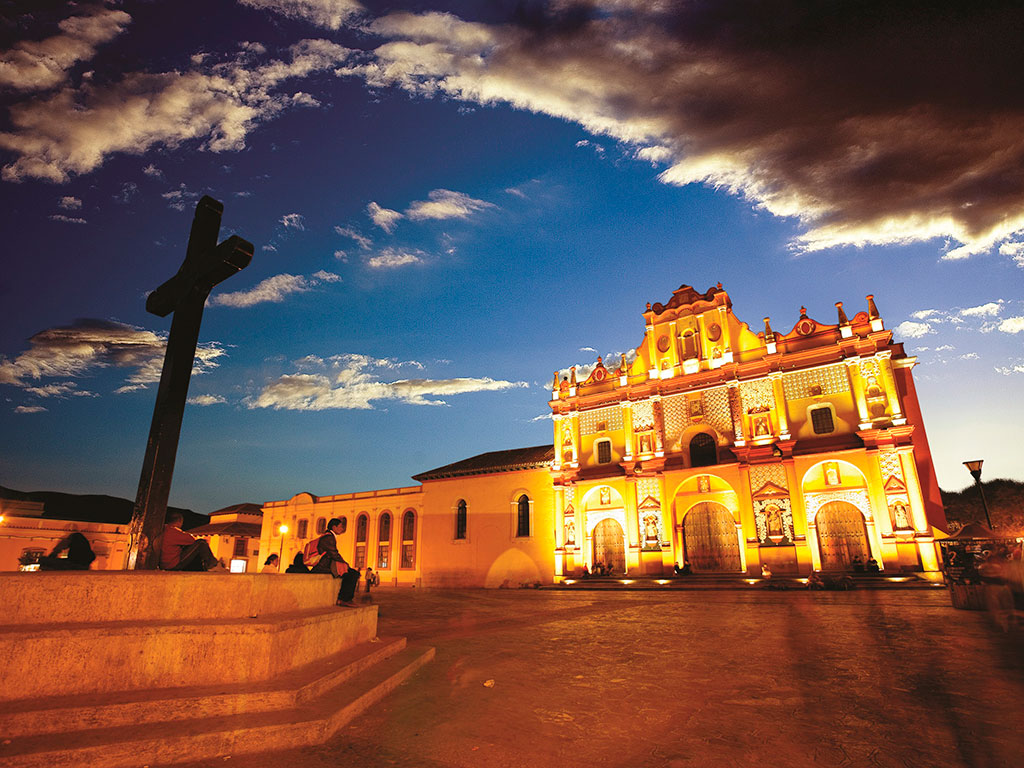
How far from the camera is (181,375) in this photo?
5539mm

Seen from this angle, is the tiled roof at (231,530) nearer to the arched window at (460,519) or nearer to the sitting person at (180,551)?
the arched window at (460,519)

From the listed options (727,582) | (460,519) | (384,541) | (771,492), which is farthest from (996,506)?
(384,541)

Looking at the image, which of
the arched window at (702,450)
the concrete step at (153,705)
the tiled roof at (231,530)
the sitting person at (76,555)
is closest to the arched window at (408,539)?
the tiled roof at (231,530)

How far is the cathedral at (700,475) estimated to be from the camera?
20859 mm

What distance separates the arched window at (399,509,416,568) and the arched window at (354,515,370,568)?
111 inches

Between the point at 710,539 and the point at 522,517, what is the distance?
32.9 feet

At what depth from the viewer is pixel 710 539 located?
23.5 m

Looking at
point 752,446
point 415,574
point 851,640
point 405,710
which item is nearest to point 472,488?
point 415,574

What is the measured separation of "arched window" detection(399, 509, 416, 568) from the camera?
31744mm

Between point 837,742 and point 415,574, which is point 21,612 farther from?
point 415,574

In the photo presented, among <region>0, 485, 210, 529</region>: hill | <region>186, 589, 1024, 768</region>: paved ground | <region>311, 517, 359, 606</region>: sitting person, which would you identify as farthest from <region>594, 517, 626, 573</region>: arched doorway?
<region>0, 485, 210, 529</region>: hill

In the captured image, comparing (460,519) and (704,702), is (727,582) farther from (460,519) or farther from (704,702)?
(704,702)

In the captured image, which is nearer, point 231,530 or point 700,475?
point 700,475

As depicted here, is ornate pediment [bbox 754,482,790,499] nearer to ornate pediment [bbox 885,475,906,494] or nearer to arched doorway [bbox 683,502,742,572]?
arched doorway [bbox 683,502,742,572]
